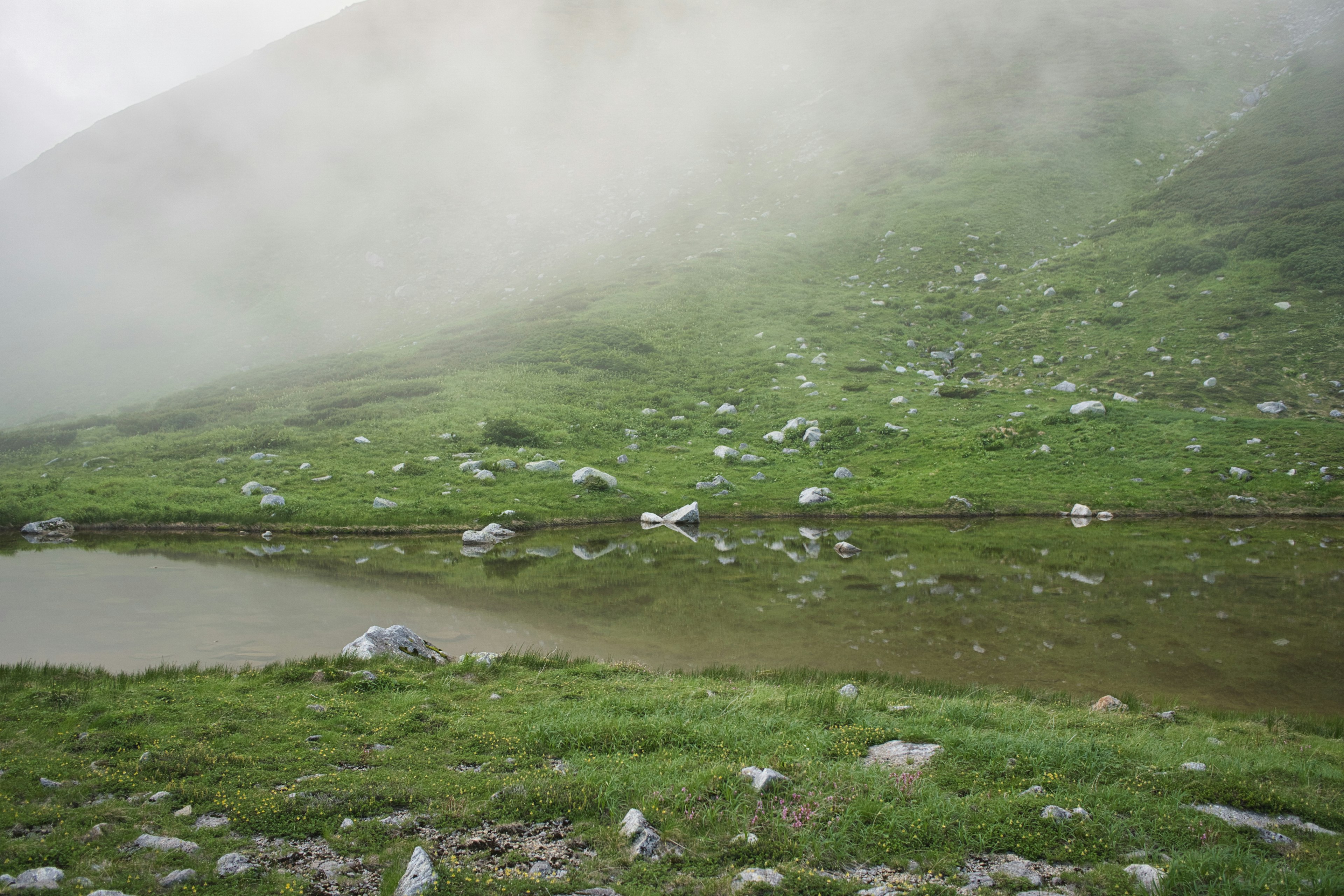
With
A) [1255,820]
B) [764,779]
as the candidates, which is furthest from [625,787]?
[1255,820]

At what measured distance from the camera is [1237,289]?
50.1 meters

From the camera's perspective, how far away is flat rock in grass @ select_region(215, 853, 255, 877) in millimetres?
6543

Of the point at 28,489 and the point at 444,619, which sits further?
the point at 28,489

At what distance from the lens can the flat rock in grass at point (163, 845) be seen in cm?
684

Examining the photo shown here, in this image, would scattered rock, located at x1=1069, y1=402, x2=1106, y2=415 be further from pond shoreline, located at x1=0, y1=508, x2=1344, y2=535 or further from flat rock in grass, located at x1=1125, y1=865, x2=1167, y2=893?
flat rock in grass, located at x1=1125, y1=865, x2=1167, y2=893

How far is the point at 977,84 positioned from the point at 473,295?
84.9 metres

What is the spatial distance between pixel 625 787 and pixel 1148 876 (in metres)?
5.72

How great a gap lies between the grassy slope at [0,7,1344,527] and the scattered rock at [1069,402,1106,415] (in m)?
0.92

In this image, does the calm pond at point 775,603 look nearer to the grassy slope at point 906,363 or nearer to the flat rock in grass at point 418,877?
the grassy slope at point 906,363

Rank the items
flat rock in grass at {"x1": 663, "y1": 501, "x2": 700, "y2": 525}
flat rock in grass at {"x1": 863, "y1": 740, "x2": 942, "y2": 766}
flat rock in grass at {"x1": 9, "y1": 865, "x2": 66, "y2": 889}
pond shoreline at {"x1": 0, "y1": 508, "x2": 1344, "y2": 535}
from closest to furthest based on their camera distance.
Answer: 1. flat rock in grass at {"x1": 9, "y1": 865, "x2": 66, "y2": 889}
2. flat rock in grass at {"x1": 863, "y1": 740, "x2": 942, "y2": 766}
3. pond shoreline at {"x1": 0, "y1": 508, "x2": 1344, "y2": 535}
4. flat rock in grass at {"x1": 663, "y1": 501, "x2": 700, "y2": 525}

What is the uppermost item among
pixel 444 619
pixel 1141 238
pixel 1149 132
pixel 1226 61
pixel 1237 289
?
pixel 1226 61

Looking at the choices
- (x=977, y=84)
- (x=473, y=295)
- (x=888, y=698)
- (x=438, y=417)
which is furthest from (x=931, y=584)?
(x=977, y=84)

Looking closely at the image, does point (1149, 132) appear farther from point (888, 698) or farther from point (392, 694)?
point (392, 694)

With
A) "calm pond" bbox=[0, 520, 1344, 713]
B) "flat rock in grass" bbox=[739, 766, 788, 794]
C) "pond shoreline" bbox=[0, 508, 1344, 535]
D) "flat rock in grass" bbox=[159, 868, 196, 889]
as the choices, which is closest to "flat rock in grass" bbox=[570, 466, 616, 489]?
"pond shoreline" bbox=[0, 508, 1344, 535]
